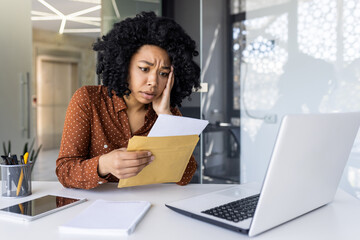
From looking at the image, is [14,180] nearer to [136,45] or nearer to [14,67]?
[136,45]

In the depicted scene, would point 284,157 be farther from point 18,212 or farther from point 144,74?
point 144,74

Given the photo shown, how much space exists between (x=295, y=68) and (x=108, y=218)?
2.19m

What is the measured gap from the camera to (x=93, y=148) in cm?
138

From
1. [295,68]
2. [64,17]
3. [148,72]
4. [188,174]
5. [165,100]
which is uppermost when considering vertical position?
[64,17]

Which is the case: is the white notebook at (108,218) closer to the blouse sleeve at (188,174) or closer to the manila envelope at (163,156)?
the manila envelope at (163,156)

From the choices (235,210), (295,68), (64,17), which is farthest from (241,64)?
(235,210)

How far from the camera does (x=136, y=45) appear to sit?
1.42 m

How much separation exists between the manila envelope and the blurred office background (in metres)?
1.63

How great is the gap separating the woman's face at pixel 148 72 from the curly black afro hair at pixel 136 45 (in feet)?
0.08

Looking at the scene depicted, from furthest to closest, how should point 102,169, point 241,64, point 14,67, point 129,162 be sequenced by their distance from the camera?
point 14,67 → point 241,64 → point 102,169 → point 129,162

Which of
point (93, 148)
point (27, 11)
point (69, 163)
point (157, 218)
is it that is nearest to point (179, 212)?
point (157, 218)

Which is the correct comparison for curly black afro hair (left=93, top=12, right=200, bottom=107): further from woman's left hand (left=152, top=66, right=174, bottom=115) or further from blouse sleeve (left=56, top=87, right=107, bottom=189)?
blouse sleeve (left=56, top=87, right=107, bottom=189)

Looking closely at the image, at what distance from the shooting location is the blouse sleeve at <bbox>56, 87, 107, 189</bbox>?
1.08 metres

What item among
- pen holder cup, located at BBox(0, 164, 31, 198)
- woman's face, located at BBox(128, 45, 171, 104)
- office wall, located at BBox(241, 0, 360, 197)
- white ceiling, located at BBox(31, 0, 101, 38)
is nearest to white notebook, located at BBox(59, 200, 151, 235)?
pen holder cup, located at BBox(0, 164, 31, 198)
